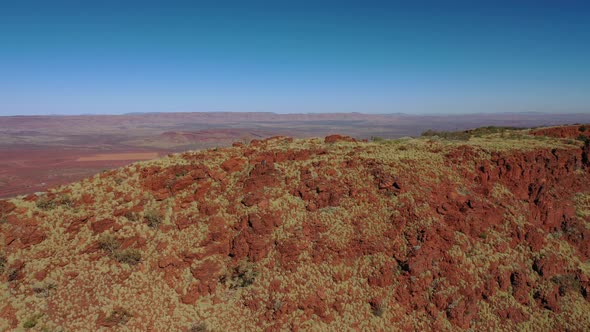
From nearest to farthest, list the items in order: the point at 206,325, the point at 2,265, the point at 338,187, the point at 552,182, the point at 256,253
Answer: the point at 206,325
the point at 2,265
the point at 256,253
the point at 338,187
the point at 552,182

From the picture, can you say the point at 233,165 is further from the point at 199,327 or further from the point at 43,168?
the point at 43,168

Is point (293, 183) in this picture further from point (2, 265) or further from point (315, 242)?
point (2, 265)

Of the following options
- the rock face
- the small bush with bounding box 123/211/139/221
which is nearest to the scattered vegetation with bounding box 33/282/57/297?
the rock face

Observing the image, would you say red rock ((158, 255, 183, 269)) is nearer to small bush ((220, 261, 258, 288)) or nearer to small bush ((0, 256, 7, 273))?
small bush ((220, 261, 258, 288))

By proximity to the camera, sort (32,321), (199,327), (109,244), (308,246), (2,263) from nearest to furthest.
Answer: (32,321), (199,327), (2,263), (109,244), (308,246)

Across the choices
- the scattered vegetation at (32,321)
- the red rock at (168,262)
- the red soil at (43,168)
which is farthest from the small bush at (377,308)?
the red soil at (43,168)

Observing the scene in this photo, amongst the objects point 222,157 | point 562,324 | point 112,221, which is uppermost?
A: point 222,157

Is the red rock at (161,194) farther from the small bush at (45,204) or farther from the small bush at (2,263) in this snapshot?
the small bush at (2,263)

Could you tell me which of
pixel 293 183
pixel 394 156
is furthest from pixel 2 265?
pixel 394 156

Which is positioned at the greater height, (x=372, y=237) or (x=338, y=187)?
(x=338, y=187)

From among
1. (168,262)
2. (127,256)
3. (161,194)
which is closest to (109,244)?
(127,256)
